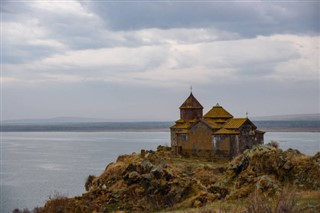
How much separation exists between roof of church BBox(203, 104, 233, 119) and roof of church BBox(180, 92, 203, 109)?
275 cm

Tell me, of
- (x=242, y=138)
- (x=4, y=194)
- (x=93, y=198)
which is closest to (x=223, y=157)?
(x=242, y=138)

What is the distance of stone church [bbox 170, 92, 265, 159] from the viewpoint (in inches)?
1536

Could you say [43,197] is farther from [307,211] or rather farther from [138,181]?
[307,211]

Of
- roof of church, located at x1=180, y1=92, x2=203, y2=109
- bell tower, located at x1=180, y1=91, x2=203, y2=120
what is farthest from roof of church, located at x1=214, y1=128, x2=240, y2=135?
roof of church, located at x1=180, y1=92, x2=203, y2=109

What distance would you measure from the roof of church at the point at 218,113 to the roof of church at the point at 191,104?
2.75 meters

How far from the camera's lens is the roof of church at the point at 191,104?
45812 millimetres

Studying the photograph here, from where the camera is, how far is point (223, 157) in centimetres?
3919

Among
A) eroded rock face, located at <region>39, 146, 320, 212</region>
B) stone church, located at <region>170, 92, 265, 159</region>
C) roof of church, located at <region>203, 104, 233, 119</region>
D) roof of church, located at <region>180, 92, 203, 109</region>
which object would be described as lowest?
eroded rock face, located at <region>39, 146, 320, 212</region>

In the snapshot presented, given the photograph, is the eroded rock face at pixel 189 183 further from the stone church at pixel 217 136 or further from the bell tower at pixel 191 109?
the bell tower at pixel 191 109

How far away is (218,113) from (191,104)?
13.0 ft

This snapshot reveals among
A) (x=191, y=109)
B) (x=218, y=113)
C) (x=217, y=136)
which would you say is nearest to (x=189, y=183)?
(x=217, y=136)

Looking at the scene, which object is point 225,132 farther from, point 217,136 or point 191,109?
point 191,109

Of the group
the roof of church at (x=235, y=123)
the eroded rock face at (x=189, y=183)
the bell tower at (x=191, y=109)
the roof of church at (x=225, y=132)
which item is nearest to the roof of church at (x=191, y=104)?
the bell tower at (x=191, y=109)

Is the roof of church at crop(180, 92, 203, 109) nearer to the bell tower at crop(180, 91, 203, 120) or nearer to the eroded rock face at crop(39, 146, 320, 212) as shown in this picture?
the bell tower at crop(180, 91, 203, 120)
